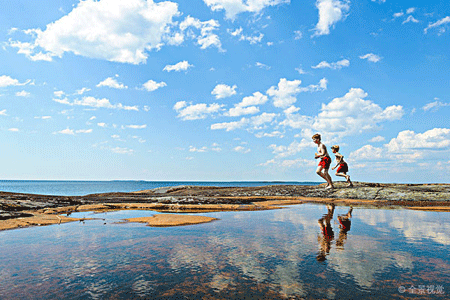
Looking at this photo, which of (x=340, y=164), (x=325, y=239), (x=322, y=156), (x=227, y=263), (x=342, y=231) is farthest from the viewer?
(x=340, y=164)

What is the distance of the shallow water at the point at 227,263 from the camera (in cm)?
368

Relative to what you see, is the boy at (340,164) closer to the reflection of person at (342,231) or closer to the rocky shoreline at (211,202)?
the rocky shoreline at (211,202)

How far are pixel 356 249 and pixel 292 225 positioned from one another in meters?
3.10

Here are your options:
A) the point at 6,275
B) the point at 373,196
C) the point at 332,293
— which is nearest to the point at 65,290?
the point at 6,275

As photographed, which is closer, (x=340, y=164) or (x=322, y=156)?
(x=322, y=156)

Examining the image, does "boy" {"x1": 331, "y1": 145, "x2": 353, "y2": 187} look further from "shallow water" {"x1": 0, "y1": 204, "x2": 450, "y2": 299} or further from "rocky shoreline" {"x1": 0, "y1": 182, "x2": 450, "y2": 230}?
"shallow water" {"x1": 0, "y1": 204, "x2": 450, "y2": 299}

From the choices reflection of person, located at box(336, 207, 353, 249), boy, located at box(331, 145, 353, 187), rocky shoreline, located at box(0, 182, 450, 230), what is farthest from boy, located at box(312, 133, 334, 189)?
reflection of person, located at box(336, 207, 353, 249)

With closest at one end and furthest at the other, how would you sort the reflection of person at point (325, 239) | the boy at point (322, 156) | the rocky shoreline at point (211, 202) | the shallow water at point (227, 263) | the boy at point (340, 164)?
1. the shallow water at point (227, 263)
2. the reflection of person at point (325, 239)
3. the rocky shoreline at point (211, 202)
4. the boy at point (322, 156)
5. the boy at point (340, 164)

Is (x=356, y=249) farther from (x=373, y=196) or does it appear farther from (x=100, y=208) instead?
(x=373, y=196)

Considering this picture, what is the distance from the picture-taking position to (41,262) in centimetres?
498

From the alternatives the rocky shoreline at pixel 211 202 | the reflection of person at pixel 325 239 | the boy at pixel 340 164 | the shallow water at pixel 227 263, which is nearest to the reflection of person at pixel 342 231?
the shallow water at pixel 227 263

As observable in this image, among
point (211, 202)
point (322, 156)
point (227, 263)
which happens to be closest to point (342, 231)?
point (227, 263)

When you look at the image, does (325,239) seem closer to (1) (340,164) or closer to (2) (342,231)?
(2) (342,231)

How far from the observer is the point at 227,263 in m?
4.87
